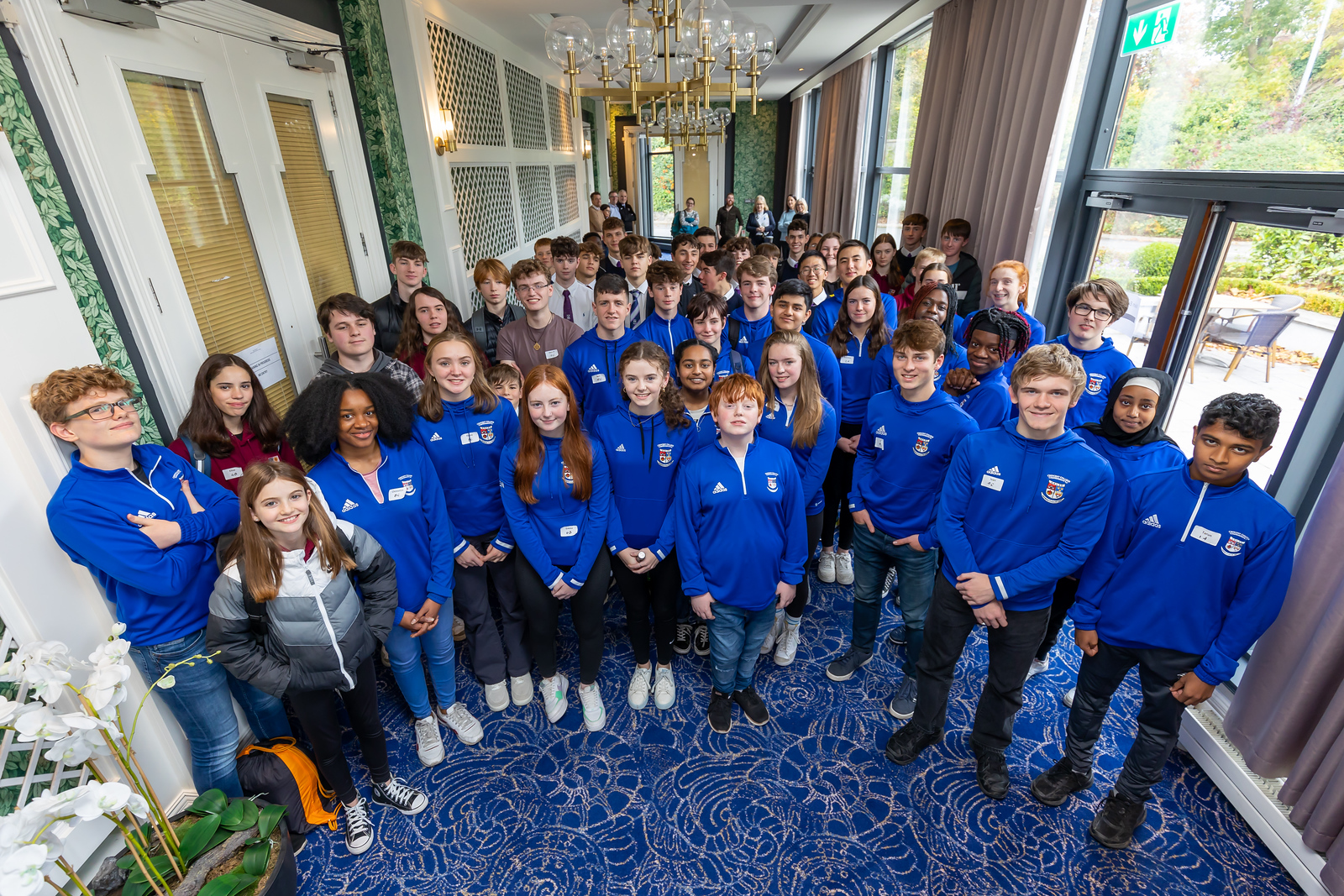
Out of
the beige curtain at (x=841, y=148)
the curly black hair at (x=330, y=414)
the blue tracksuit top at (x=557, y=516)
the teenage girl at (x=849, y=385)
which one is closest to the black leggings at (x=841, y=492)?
the teenage girl at (x=849, y=385)

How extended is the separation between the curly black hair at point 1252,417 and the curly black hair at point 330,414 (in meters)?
2.62

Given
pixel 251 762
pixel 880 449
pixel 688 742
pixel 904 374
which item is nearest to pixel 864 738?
pixel 688 742

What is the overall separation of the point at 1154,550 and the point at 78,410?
127 inches

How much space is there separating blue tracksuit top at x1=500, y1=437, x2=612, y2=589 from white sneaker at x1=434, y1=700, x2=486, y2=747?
0.71 m

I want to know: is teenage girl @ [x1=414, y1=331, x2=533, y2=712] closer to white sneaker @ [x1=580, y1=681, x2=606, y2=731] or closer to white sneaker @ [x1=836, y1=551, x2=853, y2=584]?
white sneaker @ [x1=580, y1=681, x2=606, y2=731]

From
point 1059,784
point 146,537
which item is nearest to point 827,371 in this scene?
point 1059,784

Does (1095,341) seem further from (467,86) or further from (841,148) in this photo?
(841,148)

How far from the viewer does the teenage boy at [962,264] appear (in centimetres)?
442

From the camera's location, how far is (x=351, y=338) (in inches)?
107

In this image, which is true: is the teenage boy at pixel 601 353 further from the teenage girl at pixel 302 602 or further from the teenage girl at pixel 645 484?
the teenage girl at pixel 302 602

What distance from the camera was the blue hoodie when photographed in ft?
7.85

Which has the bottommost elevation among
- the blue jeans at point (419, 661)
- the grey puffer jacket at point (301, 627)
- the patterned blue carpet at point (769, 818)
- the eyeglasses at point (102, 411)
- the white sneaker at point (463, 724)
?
the patterned blue carpet at point (769, 818)

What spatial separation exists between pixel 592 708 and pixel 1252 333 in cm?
343

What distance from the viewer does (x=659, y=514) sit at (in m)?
2.50
